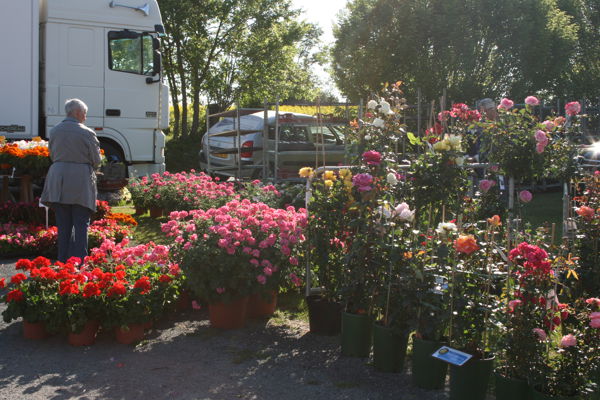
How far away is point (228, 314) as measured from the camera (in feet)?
17.4

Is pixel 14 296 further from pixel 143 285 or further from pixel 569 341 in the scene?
pixel 569 341

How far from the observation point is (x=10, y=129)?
456 inches

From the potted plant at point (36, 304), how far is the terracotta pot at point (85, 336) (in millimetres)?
132

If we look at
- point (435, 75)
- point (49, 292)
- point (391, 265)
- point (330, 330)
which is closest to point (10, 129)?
point (49, 292)

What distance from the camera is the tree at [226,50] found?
24891 millimetres

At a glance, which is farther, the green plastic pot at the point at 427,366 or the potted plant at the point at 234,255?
the potted plant at the point at 234,255

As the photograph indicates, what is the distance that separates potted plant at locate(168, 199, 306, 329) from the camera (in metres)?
5.11

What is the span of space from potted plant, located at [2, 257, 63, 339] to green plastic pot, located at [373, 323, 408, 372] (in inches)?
91.3

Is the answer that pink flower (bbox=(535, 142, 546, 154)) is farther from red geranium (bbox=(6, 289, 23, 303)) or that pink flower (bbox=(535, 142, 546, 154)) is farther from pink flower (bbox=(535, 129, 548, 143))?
red geranium (bbox=(6, 289, 23, 303))

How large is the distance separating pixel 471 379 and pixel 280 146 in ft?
31.9

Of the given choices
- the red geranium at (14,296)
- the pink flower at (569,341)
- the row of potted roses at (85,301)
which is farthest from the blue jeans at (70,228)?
the pink flower at (569,341)

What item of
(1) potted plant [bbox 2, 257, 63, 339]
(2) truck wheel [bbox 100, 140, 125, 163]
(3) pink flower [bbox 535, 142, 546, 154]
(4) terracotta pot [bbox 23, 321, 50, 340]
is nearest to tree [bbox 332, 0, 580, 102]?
(2) truck wheel [bbox 100, 140, 125, 163]

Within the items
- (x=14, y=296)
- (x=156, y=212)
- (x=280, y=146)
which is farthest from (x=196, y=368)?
(x=280, y=146)

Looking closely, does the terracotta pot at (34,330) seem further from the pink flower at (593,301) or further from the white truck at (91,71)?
the white truck at (91,71)
